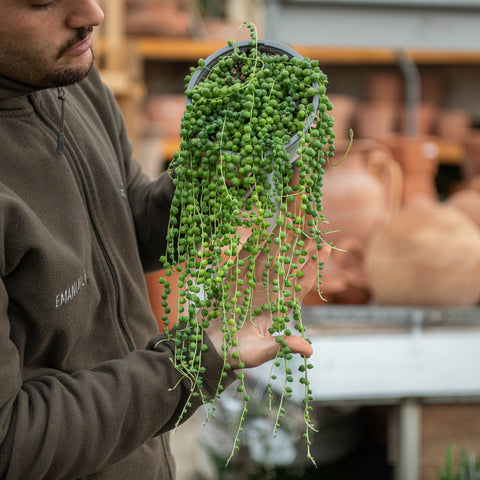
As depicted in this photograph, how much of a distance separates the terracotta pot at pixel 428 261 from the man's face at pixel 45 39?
160cm

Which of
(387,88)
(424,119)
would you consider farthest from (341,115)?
(424,119)

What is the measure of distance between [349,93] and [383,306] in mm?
2721

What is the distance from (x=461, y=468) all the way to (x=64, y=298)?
5.07 ft

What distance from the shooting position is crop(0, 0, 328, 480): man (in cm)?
83

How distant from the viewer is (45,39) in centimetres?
86

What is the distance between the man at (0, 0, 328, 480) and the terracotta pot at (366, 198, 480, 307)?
1410 millimetres

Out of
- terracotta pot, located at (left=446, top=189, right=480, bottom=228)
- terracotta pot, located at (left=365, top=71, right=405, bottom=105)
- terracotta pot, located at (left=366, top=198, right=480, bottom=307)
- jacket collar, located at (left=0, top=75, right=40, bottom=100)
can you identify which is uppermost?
terracotta pot, located at (left=365, top=71, right=405, bottom=105)

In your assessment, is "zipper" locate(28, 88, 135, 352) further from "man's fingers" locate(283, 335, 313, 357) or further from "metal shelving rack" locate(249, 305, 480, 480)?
"metal shelving rack" locate(249, 305, 480, 480)

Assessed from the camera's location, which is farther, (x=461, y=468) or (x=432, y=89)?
(x=432, y=89)

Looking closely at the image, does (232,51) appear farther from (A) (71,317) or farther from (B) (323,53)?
(B) (323,53)

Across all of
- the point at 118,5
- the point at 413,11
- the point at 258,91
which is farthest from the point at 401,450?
the point at 118,5

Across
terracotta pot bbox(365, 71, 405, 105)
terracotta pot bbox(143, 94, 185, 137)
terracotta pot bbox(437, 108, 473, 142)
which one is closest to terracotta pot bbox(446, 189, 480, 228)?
terracotta pot bbox(437, 108, 473, 142)

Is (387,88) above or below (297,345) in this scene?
above

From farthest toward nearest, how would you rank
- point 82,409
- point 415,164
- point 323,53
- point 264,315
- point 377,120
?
point 323,53
point 377,120
point 415,164
point 264,315
point 82,409
